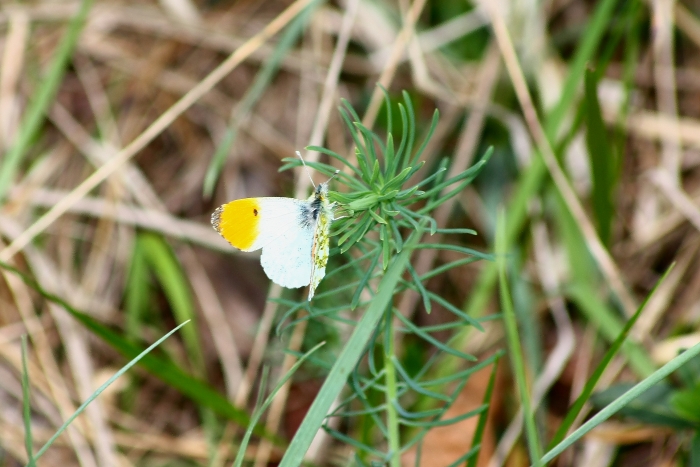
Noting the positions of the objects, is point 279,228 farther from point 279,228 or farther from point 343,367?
point 343,367

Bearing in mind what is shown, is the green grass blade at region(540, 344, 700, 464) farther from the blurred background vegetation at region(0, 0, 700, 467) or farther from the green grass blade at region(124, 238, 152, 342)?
the green grass blade at region(124, 238, 152, 342)

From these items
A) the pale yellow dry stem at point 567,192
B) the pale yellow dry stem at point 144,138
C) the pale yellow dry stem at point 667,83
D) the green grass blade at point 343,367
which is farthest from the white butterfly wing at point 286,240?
the pale yellow dry stem at point 667,83

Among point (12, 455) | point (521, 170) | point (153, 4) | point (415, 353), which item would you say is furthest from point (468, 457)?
point (153, 4)

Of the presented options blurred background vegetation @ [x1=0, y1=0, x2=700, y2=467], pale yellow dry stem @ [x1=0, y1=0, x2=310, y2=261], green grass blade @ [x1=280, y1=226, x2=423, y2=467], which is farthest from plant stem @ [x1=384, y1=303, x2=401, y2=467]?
pale yellow dry stem @ [x1=0, y1=0, x2=310, y2=261]

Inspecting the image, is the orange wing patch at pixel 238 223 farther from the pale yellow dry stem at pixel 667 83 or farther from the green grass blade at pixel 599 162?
the pale yellow dry stem at pixel 667 83

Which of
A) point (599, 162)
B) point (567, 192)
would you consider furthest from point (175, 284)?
point (599, 162)

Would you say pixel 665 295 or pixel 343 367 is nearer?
pixel 343 367

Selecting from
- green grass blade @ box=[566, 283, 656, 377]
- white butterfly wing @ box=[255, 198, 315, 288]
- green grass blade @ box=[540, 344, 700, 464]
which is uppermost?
white butterfly wing @ box=[255, 198, 315, 288]
